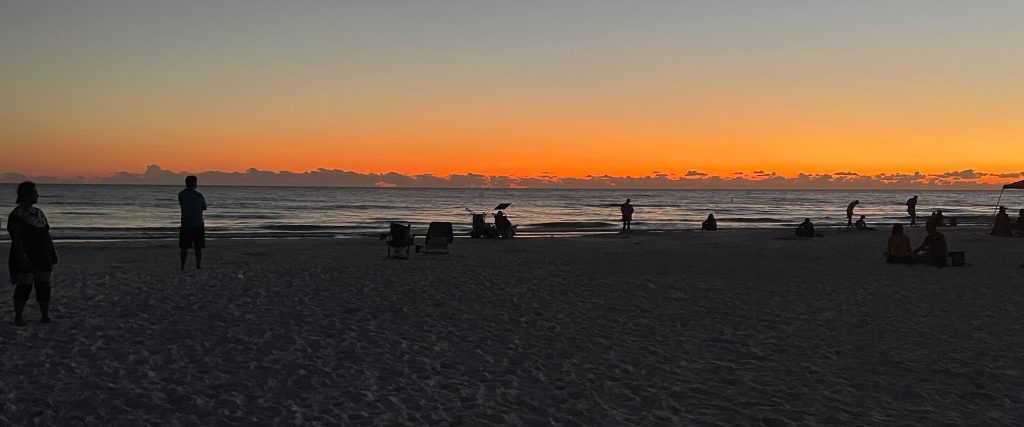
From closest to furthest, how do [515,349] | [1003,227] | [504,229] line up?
[515,349] < [1003,227] < [504,229]

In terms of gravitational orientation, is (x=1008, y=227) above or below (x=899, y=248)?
above

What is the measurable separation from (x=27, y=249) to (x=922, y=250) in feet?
51.4

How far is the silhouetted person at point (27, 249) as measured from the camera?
724 cm

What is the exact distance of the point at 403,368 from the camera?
629cm

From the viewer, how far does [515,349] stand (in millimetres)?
7152

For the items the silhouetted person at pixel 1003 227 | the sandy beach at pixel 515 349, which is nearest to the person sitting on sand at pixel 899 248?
the sandy beach at pixel 515 349

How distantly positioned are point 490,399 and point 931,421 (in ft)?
10.3

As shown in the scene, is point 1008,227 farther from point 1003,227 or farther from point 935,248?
point 935,248

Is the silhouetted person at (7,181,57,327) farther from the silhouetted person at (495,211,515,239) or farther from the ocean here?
the ocean

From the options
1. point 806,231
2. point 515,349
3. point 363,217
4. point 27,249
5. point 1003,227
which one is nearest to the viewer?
point 515,349

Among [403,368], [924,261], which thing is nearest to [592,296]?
[403,368]

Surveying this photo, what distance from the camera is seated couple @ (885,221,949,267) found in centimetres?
1425

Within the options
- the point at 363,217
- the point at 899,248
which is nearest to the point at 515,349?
the point at 899,248

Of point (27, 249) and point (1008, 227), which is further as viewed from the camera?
point (1008, 227)
